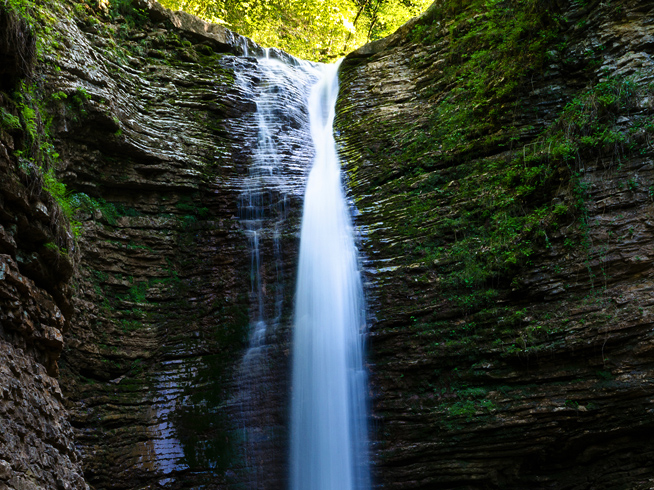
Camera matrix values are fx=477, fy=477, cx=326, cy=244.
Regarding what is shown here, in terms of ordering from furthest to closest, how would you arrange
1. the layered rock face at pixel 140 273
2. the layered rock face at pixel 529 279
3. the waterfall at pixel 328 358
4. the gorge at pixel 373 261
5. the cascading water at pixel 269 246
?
1. the cascading water at pixel 269 246
2. the waterfall at pixel 328 358
3. the layered rock face at pixel 529 279
4. the gorge at pixel 373 261
5. the layered rock face at pixel 140 273

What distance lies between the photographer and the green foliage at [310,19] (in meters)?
15.8

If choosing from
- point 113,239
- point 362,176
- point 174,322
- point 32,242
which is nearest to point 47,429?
point 32,242

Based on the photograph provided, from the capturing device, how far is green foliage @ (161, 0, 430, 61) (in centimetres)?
1577

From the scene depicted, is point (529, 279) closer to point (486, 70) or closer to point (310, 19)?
point (486, 70)

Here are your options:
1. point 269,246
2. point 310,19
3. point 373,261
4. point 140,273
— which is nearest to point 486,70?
point 373,261

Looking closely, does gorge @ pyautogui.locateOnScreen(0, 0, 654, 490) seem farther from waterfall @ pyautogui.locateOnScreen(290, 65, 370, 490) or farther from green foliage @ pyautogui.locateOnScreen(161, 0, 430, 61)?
green foliage @ pyautogui.locateOnScreen(161, 0, 430, 61)

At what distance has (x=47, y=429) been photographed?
4312 millimetres

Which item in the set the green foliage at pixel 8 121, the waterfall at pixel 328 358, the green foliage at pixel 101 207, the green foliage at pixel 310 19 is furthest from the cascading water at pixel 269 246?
the green foliage at pixel 310 19

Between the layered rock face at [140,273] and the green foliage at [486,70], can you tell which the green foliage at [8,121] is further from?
the green foliage at [486,70]

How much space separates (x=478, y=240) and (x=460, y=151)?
6.38 feet

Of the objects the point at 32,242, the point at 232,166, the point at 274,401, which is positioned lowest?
the point at 274,401

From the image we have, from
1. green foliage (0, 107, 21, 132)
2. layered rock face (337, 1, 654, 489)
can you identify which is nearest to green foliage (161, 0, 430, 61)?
layered rock face (337, 1, 654, 489)

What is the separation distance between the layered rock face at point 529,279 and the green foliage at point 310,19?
909cm

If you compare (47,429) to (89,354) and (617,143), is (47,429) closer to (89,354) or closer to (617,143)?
(89,354)
